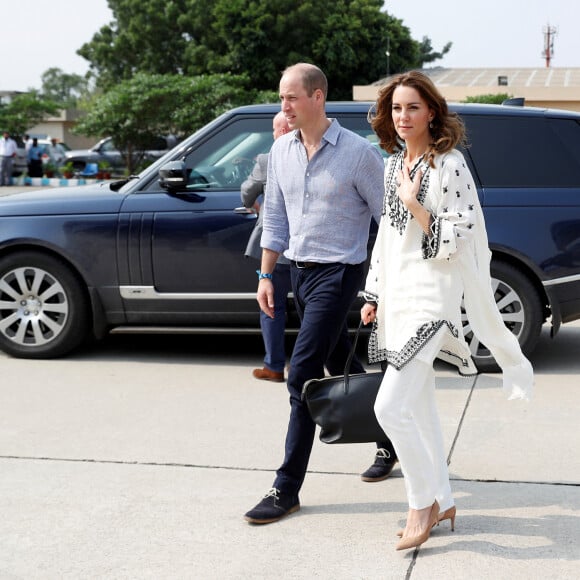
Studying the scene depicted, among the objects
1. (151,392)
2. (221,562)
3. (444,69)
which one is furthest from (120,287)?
(444,69)

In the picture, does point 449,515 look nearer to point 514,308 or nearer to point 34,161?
point 514,308

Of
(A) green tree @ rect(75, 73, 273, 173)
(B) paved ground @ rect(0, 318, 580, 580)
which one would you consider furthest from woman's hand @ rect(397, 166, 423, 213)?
(A) green tree @ rect(75, 73, 273, 173)

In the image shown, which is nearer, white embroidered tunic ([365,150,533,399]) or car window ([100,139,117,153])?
white embroidered tunic ([365,150,533,399])

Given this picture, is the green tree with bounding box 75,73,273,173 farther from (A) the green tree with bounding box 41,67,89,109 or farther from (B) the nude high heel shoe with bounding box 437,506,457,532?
(A) the green tree with bounding box 41,67,89,109

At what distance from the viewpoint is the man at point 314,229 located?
167 inches

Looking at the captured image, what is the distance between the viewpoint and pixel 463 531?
4109 mm

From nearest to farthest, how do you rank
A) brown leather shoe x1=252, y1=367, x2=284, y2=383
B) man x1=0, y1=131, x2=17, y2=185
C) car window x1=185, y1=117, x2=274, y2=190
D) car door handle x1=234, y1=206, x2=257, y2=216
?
brown leather shoe x1=252, y1=367, x2=284, y2=383 → car door handle x1=234, y1=206, x2=257, y2=216 → car window x1=185, y1=117, x2=274, y2=190 → man x1=0, y1=131, x2=17, y2=185

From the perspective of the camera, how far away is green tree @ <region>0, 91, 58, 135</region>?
35.3 metres

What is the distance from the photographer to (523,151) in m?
7.10

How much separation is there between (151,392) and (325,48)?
138 feet

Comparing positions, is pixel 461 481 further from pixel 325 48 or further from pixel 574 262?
pixel 325 48

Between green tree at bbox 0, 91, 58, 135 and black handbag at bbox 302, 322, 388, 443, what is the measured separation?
108 feet

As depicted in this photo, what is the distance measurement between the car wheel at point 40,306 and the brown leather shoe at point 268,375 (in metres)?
1.32

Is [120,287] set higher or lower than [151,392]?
Answer: higher
